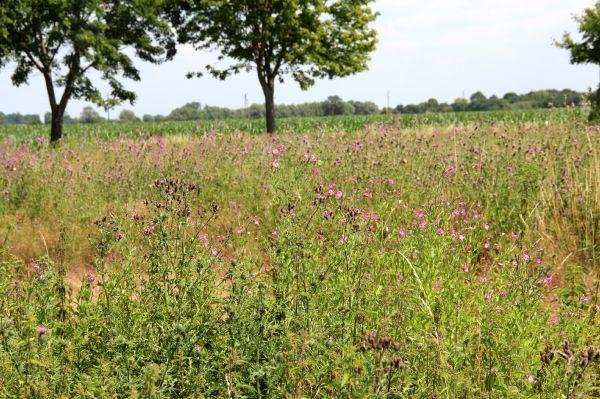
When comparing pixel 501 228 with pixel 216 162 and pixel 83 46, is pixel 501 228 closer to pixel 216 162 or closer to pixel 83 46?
pixel 216 162

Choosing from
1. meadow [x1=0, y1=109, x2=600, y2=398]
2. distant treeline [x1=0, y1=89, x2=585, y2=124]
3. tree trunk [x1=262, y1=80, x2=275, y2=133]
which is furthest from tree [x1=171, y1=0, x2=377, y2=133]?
distant treeline [x1=0, y1=89, x2=585, y2=124]

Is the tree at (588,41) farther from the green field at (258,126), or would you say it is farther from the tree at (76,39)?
the tree at (76,39)

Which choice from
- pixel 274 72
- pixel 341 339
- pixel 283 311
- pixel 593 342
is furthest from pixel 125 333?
pixel 274 72

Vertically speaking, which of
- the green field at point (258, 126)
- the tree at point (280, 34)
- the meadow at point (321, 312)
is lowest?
the meadow at point (321, 312)

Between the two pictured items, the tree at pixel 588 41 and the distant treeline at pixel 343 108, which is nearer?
the tree at pixel 588 41

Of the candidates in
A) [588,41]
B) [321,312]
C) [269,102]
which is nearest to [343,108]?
[588,41]

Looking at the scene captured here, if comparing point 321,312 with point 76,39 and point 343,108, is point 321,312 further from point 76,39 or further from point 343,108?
point 343,108

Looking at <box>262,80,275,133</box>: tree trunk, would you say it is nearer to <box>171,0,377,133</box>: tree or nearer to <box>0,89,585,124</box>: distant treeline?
<box>171,0,377,133</box>: tree

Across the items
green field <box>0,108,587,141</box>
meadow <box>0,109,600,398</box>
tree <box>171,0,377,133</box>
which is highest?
tree <box>171,0,377,133</box>

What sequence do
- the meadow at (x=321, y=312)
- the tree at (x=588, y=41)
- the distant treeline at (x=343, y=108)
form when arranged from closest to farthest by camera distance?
the meadow at (x=321, y=312), the tree at (x=588, y=41), the distant treeline at (x=343, y=108)

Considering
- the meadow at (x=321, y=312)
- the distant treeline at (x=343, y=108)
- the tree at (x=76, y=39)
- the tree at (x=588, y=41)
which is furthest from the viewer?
the distant treeline at (x=343, y=108)

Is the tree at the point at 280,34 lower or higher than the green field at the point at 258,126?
higher

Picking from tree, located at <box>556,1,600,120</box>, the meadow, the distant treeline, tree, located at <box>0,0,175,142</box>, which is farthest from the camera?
the distant treeline

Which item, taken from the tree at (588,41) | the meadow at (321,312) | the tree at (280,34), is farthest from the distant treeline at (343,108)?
the meadow at (321,312)
